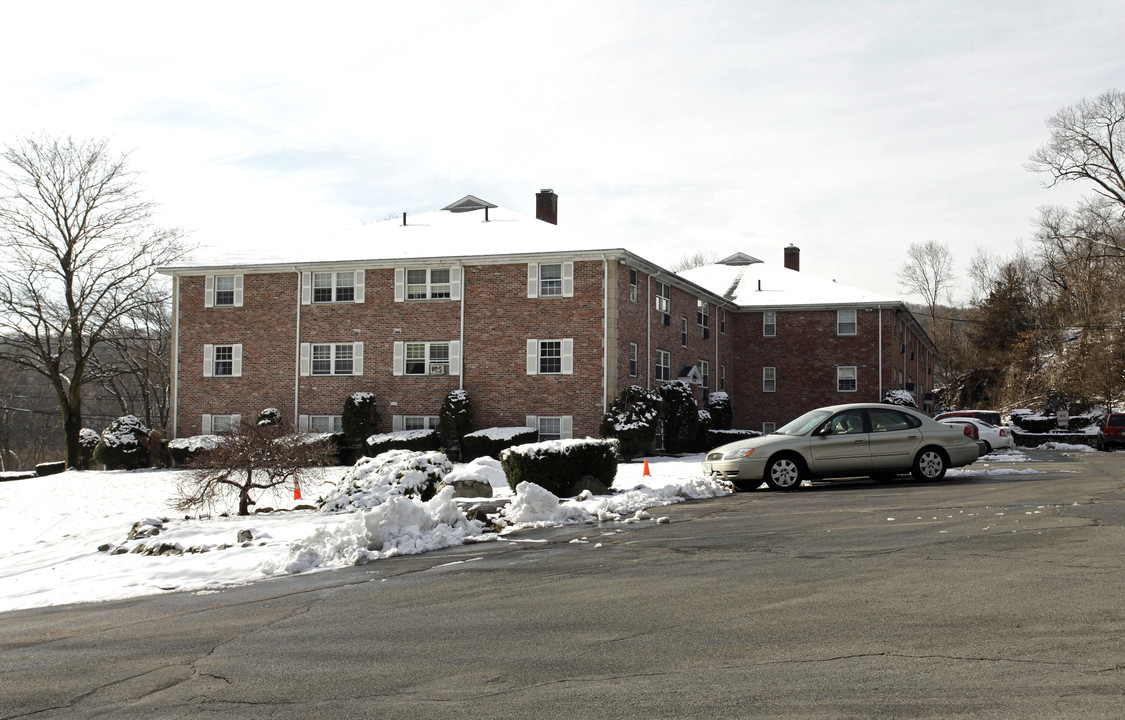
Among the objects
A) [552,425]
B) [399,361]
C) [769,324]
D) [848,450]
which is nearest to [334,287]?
[399,361]

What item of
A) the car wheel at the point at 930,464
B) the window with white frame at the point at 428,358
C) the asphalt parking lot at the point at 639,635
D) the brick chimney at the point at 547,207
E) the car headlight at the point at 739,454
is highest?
the brick chimney at the point at 547,207

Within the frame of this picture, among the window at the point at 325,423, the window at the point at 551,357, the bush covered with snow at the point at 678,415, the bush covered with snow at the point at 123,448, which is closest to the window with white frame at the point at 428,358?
the window at the point at 551,357

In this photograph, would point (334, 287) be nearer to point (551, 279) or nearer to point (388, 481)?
point (551, 279)

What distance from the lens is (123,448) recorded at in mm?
35750

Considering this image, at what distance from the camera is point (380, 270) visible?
35.9 metres

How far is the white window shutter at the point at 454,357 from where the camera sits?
34594 mm

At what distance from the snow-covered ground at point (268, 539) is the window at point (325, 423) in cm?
1527

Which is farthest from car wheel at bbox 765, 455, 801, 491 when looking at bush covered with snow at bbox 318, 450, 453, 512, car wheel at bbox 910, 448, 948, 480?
bush covered with snow at bbox 318, 450, 453, 512

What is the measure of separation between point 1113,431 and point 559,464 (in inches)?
974

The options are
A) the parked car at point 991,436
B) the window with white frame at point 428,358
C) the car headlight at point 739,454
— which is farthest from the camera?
the window with white frame at point 428,358

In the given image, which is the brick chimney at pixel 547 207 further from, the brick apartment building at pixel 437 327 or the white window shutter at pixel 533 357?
the white window shutter at pixel 533 357

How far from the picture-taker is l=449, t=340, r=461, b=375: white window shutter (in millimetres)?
34594

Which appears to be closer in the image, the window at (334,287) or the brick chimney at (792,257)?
the window at (334,287)

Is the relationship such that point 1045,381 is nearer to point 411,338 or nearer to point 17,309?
point 411,338
